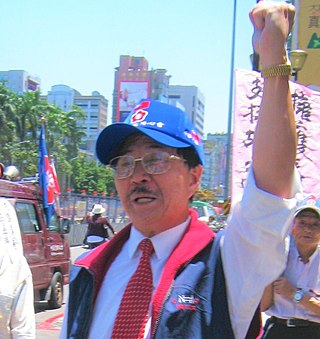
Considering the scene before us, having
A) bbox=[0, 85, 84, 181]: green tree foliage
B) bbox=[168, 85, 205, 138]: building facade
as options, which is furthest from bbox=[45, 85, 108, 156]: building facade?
bbox=[0, 85, 84, 181]: green tree foliage

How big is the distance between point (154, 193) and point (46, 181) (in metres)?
8.51

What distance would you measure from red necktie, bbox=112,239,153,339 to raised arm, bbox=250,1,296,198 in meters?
0.48

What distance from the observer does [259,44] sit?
155 cm

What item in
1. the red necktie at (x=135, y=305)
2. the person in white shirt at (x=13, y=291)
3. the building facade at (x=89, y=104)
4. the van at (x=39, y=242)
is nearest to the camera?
the red necktie at (x=135, y=305)

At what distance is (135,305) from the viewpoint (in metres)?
1.72

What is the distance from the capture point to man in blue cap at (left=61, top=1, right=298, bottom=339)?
1.50 metres

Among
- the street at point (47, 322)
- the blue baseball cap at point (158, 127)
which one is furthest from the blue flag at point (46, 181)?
the blue baseball cap at point (158, 127)

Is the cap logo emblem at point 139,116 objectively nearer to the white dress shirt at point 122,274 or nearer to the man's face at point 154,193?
the man's face at point 154,193

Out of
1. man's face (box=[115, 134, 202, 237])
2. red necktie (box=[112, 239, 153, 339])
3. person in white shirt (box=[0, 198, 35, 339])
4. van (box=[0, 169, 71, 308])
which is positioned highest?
man's face (box=[115, 134, 202, 237])

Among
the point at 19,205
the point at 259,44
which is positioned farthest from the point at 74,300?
the point at 19,205

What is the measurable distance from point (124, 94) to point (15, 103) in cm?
3311

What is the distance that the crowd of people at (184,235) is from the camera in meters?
1.50

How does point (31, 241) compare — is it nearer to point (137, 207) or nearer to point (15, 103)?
point (137, 207)

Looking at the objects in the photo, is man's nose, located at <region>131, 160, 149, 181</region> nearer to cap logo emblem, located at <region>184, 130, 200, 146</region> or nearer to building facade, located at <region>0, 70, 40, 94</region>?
cap logo emblem, located at <region>184, 130, 200, 146</region>
